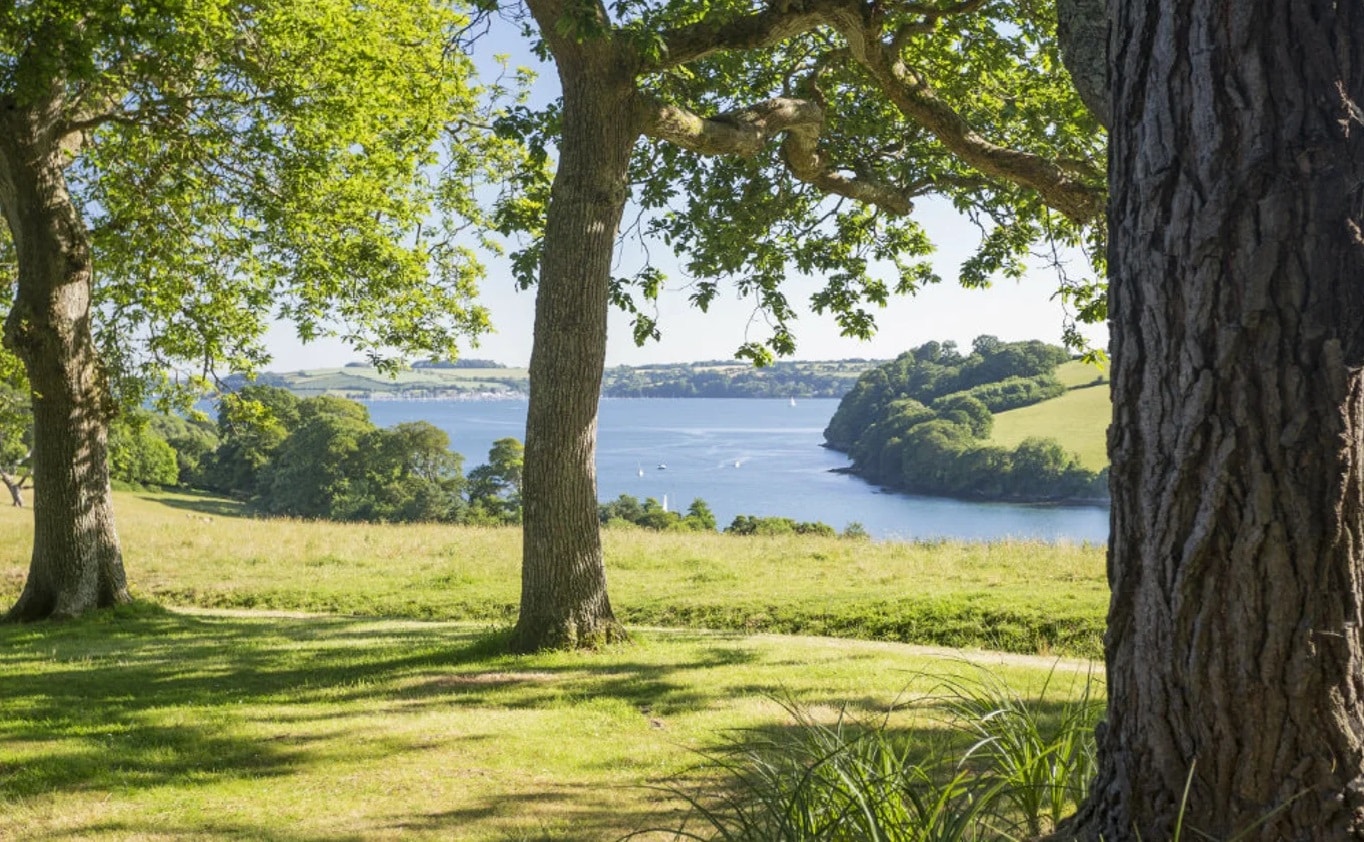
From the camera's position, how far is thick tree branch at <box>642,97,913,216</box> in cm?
998

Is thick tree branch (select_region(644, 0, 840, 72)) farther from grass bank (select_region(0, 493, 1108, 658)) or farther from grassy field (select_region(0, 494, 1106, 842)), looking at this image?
grass bank (select_region(0, 493, 1108, 658))

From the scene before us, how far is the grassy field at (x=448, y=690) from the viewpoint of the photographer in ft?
18.3

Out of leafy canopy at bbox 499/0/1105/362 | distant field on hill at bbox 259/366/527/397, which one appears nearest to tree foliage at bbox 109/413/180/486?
leafy canopy at bbox 499/0/1105/362

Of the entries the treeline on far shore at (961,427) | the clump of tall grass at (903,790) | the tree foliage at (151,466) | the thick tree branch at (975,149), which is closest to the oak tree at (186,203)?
the thick tree branch at (975,149)

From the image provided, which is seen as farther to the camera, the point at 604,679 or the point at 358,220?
the point at 358,220

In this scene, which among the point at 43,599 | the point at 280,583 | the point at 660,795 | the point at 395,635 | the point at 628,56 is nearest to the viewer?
the point at 660,795

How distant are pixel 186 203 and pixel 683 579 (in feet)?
29.1

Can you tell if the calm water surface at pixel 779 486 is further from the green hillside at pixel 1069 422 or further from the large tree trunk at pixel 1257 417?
the large tree trunk at pixel 1257 417

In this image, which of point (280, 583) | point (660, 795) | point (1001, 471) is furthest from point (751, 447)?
point (660, 795)

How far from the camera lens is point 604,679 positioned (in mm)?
8688

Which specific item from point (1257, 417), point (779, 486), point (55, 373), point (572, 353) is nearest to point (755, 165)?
point (572, 353)

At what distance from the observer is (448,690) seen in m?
8.46

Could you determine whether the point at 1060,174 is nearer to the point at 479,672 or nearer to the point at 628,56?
the point at 628,56

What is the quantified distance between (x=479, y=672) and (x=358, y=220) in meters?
7.66
